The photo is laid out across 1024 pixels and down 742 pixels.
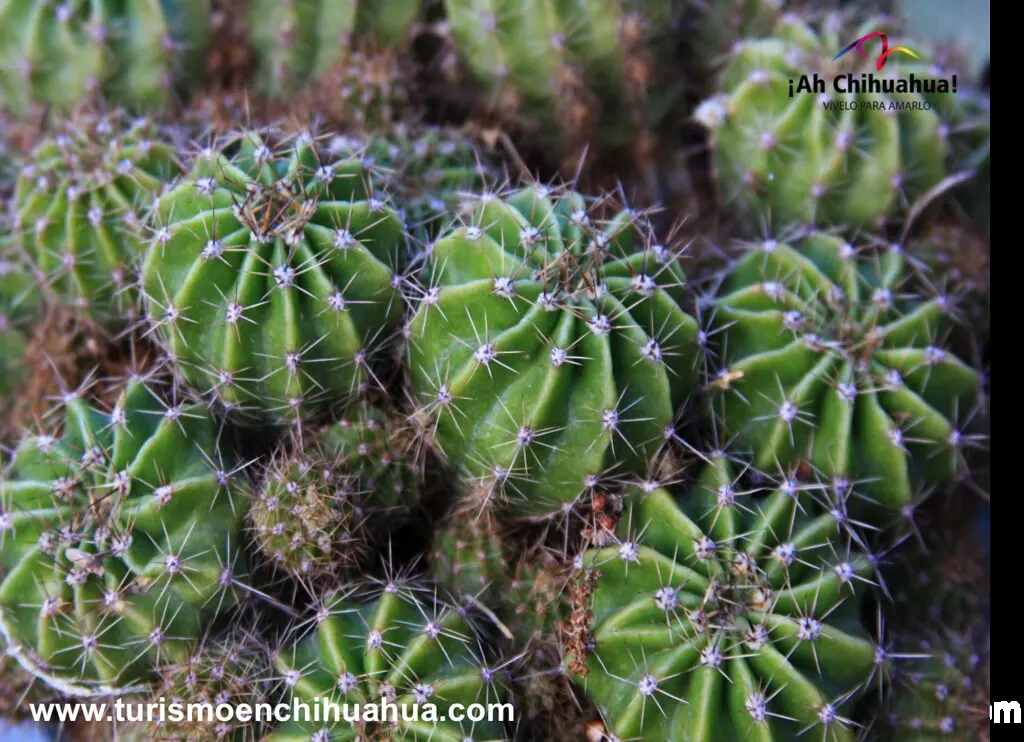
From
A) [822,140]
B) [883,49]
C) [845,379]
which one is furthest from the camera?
[883,49]

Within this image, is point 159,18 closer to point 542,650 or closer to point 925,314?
point 542,650

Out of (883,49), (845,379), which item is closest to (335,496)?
(845,379)

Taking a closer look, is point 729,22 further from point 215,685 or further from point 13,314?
point 215,685

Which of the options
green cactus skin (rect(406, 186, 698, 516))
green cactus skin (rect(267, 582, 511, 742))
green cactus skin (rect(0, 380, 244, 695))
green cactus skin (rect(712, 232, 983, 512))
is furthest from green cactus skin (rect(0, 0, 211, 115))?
green cactus skin (rect(712, 232, 983, 512))

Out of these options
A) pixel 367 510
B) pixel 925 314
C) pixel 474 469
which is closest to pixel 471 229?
pixel 474 469

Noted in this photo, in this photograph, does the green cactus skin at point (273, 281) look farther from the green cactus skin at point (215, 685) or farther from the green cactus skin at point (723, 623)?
the green cactus skin at point (723, 623)

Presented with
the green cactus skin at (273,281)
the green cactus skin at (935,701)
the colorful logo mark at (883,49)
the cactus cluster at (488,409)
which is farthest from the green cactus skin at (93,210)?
the green cactus skin at (935,701)
